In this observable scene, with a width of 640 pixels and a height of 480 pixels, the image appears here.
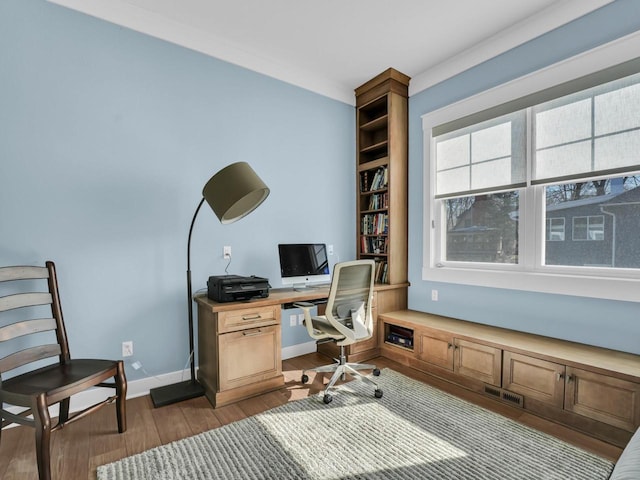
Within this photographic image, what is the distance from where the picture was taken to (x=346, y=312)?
2.38m

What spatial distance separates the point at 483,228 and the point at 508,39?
1.60 m

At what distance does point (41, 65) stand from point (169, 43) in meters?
0.88

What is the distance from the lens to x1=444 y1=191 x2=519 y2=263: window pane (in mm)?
2678

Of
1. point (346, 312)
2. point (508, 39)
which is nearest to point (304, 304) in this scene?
point (346, 312)

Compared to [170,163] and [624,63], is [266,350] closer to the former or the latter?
[170,163]

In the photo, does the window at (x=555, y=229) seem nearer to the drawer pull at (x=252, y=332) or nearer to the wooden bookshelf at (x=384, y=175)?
the wooden bookshelf at (x=384, y=175)

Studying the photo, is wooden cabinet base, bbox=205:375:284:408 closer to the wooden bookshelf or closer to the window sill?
the wooden bookshelf

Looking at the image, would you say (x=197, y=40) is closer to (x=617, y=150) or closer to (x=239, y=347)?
(x=239, y=347)

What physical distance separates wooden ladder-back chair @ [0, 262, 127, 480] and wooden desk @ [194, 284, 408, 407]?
59 cm

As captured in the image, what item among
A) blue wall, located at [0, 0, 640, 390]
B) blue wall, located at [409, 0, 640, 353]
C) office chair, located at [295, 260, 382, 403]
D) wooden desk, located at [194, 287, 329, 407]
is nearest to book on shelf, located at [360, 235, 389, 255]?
blue wall, located at [409, 0, 640, 353]

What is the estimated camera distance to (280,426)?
196 cm

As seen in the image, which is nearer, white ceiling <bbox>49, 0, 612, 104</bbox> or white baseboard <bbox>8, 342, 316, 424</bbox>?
white baseboard <bbox>8, 342, 316, 424</bbox>

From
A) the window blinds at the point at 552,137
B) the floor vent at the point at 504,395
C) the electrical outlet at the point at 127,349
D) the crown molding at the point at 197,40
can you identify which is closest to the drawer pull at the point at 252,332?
the electrical outlet at the point at 127,349

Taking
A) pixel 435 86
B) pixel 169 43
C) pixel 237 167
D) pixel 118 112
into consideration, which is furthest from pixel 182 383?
pixel 435 86
